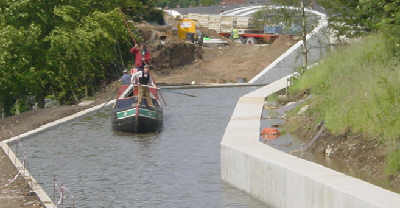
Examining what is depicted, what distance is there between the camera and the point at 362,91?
21.1 meters

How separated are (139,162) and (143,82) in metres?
8.69

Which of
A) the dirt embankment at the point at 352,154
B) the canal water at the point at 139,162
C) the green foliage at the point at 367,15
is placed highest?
the green foliage at the point at 367,15

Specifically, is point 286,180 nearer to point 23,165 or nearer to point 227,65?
point 23,165

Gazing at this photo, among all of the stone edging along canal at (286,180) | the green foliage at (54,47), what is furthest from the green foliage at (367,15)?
the green foliage at (54,47)

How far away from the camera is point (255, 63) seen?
2099 inches

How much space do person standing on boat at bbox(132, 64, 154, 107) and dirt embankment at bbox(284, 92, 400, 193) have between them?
28.3ft

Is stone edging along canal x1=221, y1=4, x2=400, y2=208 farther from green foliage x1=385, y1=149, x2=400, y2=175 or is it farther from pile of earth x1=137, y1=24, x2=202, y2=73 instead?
pile of earth x1=137, y1=24, x2=202, y2=73

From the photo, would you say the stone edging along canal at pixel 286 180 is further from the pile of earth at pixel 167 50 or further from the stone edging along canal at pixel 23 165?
the pile of earth at pixel 167 50

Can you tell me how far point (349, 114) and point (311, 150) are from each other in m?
1.32

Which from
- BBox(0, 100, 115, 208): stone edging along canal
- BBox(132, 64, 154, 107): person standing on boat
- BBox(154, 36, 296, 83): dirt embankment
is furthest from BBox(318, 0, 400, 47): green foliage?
BBox(154, 36, 296, 83): dirt embankment

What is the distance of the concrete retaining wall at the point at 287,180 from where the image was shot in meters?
13.9

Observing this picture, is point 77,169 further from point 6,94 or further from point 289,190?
point 6,94

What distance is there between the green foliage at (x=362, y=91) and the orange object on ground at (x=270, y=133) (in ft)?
4.06

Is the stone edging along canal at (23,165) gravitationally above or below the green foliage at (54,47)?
below
